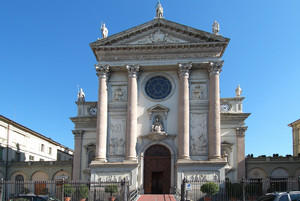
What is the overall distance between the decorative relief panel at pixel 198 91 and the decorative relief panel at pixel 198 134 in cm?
181

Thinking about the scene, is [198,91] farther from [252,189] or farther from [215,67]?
[252,189]

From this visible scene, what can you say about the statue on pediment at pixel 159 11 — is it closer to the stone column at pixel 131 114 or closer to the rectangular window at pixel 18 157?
the stone column at pixel 131 114

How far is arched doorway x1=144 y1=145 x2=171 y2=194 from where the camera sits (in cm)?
3475

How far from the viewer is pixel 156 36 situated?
36.6 meters

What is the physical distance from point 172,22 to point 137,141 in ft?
40.1

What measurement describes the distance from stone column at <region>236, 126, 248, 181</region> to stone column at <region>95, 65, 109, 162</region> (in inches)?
535

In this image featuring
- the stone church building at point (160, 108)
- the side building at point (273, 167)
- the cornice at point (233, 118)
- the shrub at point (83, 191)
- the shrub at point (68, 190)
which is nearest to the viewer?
the shrub at point (68, 190)

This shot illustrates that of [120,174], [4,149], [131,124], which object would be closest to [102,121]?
[131,124]

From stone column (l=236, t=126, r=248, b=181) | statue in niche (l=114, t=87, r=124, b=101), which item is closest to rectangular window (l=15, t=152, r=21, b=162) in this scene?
statue in niche (l=114, t=87, r=124, b=101)

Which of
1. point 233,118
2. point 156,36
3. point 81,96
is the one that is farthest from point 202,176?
point 81,96

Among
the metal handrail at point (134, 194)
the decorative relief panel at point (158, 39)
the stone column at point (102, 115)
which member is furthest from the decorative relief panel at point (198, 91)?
the metal handrail at point (134, 194)

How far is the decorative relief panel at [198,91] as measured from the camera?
35.8 meters

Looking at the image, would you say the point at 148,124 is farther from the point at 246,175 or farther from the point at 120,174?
the point at 246,175

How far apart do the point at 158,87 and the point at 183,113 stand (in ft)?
13.6
